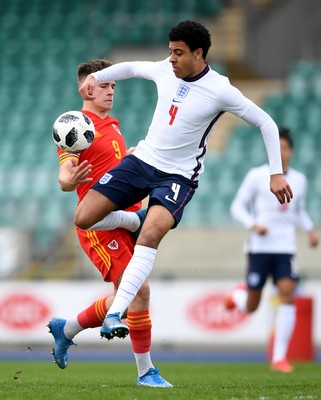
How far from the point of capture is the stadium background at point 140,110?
51.5 ft

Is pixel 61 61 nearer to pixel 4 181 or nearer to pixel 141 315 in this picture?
pixel 4 181

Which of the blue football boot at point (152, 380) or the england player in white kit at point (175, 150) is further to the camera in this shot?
the blue football boot at point (152, 380)

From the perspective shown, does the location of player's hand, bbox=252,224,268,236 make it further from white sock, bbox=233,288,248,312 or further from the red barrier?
the red barrier

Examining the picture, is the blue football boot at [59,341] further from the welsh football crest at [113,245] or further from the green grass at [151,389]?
the welsh football crest at [113,245]

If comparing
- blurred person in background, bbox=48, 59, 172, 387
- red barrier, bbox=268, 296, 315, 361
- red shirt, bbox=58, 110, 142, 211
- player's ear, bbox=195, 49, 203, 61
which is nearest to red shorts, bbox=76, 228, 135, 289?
blurred person in background, bbox=48, 59, 172, 387

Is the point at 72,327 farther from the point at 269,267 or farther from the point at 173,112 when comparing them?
the point at 269,267

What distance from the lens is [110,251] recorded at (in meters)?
7.62

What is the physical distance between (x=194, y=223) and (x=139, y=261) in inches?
369

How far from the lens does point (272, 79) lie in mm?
22953

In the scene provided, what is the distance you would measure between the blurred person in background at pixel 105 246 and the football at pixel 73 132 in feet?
0.34

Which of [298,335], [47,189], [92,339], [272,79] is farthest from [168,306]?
[272,79]

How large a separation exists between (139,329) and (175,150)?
124cm

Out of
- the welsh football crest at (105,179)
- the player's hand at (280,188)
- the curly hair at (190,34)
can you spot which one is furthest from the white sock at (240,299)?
the curly hair at (190,34)

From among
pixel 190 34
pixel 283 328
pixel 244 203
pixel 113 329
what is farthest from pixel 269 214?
pixel 113 329
